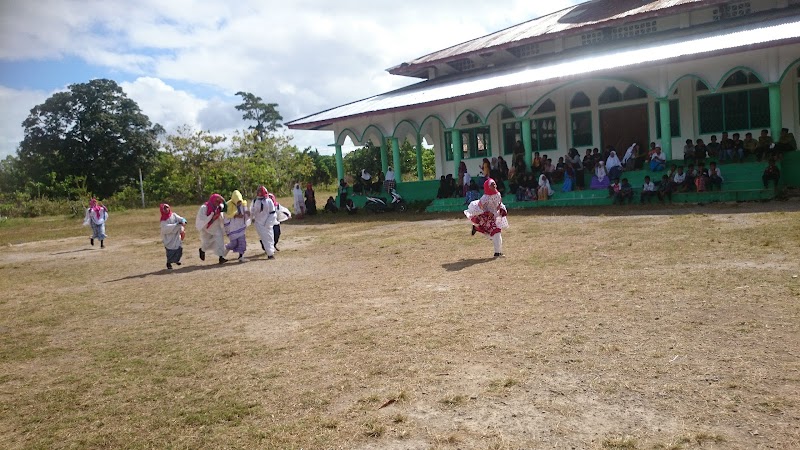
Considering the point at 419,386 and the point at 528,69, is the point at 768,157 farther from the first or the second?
the point at 419,386

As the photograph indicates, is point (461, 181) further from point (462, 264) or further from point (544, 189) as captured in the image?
point (462, 264)

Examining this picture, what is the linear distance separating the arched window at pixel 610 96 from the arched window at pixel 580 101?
0.39 m

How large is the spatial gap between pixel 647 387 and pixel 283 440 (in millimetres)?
2285

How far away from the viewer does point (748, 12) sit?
700 inches

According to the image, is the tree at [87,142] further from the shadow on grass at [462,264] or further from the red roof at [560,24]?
the shadow on grass at [462,264]

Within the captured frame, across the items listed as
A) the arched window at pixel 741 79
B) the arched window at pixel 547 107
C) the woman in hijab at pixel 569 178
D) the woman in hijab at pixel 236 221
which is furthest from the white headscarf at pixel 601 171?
the woman in hijab at pixel 236 221

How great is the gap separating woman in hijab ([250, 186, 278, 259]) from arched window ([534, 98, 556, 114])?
11878 mm

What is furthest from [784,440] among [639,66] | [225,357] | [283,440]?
[639,66]

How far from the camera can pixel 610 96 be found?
1947 cm

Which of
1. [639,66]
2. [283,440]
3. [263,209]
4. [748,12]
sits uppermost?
[748,12]

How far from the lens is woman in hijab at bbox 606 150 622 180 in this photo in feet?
52.0

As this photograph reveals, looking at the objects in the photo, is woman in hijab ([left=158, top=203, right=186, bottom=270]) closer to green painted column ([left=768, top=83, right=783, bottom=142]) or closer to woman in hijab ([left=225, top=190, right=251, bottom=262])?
woman in hijab ([left=225, top=190, right=251, bottom=262])

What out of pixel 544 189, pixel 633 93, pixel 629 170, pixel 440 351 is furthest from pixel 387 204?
pixel 440 351

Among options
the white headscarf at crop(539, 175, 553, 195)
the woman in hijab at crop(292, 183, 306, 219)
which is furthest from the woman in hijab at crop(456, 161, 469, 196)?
the woman in hijab at crop(292, 183, 306, 219)
